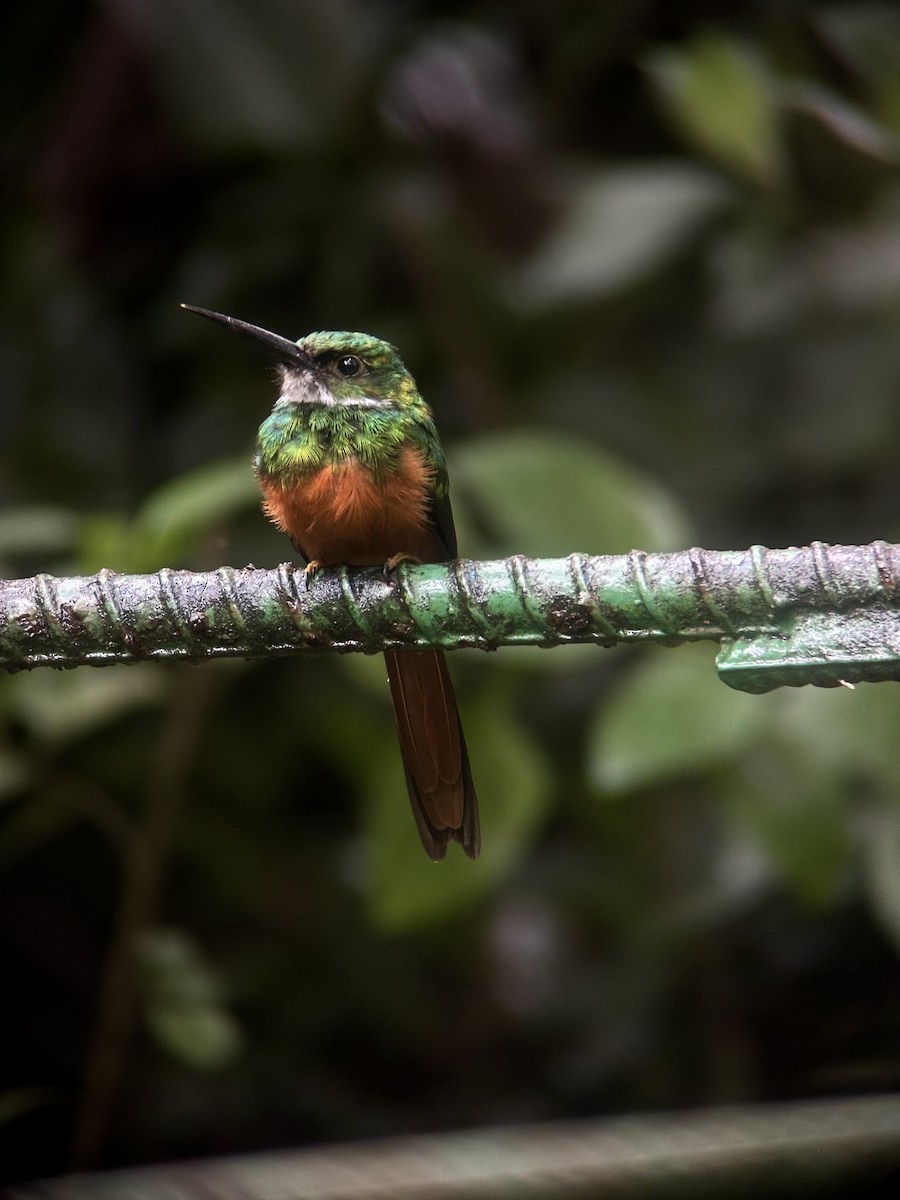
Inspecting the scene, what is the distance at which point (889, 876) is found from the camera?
173 centimetres

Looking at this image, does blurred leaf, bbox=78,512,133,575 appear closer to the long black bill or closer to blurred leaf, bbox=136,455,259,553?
blurred leaf, bbox=136,455,259,553

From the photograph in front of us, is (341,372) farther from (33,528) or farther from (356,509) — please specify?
(33,528)

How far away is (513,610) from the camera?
2.86 ft

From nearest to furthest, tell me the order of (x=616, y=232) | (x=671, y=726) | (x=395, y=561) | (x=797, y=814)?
(x=395, y=561)
(x=671, y=726)
(x=797, y=814)
(x=616, y=232)

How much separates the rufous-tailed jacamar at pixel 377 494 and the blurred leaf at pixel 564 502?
0.17 m

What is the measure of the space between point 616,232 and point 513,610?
65.2 inches

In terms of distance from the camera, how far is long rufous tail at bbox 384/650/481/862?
121 cm

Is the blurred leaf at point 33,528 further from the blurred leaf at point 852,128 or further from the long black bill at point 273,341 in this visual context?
the blurred leaf at point 852,128

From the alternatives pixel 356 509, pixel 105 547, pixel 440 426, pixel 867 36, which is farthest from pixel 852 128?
pixel 105 547

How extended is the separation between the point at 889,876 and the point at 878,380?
106 cm

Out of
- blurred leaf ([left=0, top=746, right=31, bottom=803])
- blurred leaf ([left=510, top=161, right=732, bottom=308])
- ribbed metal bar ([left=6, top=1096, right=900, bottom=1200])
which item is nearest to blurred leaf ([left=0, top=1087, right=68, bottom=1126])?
ribbed metal bar ([left=6, top=1096, right=900, bottom=1200])

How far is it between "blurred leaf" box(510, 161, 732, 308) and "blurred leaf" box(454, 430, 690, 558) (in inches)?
29.8

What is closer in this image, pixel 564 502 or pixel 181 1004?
pixel 564 502

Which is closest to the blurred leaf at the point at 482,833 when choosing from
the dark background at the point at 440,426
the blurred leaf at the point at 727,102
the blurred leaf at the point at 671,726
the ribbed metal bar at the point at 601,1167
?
the dark background at the point at 440,426
